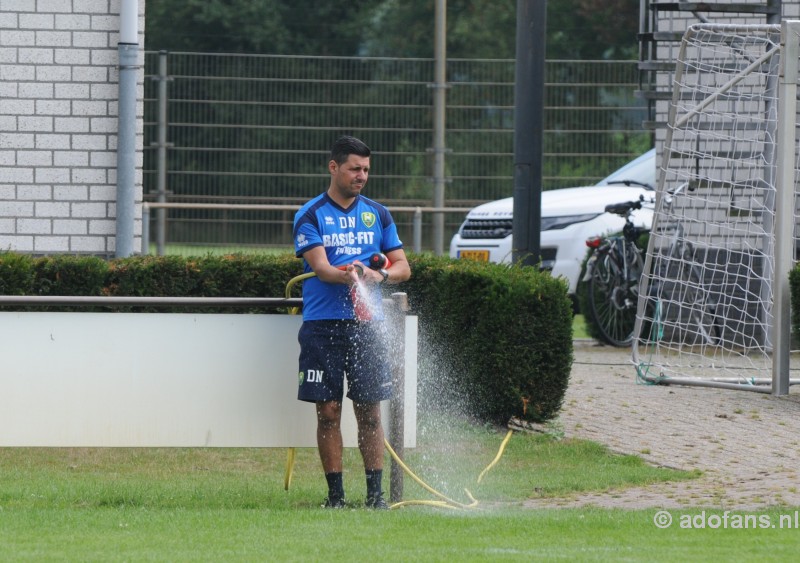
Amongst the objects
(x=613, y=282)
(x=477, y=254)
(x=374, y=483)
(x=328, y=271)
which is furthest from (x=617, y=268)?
(x=328, y=271)

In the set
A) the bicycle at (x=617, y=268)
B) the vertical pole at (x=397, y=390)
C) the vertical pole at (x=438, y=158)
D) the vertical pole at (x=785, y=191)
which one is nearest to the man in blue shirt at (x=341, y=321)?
the vertical pole at (x=397, y=390)

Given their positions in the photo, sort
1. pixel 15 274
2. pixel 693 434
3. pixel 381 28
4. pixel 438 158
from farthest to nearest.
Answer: pixel 381 28 → pixel 438 158 → pixel 15 274 → pixel 693 434

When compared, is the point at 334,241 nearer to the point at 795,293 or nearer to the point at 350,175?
the point at 350,175

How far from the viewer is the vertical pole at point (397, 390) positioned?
805cm

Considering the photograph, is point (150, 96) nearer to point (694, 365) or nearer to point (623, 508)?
point (694, 365)

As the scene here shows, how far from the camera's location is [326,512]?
755cm

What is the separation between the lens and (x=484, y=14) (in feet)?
140

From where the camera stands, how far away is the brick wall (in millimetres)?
13555

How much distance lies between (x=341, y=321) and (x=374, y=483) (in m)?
0.86

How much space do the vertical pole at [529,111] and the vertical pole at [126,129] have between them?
11.8 ft

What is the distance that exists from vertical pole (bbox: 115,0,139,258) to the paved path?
4.15 metres

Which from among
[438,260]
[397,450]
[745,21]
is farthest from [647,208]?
[397,450]

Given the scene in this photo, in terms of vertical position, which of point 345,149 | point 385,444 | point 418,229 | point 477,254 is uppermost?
point 345,149

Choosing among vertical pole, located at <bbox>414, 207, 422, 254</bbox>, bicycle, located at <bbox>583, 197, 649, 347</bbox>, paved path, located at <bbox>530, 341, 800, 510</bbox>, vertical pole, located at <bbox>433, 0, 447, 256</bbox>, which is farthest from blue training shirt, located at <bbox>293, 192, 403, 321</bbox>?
vertical pole, located at <bbox>433, 0, 447, 256</bbox>
